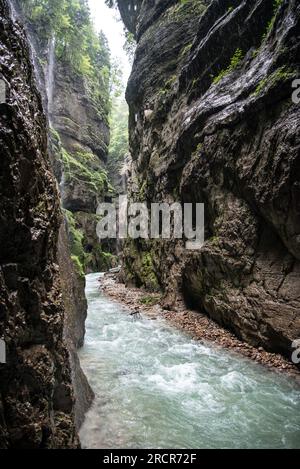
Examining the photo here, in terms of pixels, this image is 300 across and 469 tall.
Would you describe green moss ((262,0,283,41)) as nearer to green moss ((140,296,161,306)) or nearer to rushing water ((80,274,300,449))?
rushing water ((80,274,300,449))

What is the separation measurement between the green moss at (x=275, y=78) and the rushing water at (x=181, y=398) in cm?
619

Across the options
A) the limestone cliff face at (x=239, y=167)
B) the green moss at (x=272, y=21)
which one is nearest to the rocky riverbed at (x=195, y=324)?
the limestone cliff face at (x=239, y=167)

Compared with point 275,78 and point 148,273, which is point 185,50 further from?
point 148,273

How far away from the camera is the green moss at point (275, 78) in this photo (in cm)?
666

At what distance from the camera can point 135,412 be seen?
15.6 feet

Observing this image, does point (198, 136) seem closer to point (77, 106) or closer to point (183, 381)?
point (183, 381)

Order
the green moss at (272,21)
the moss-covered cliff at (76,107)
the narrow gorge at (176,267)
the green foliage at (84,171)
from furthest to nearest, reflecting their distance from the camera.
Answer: the green foliage at (84,171)
the moss-covered cliff at (76,107)
the green moss at (272,21)
the narrow gorge at (176,267)

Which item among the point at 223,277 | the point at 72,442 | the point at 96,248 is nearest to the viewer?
the point at 72,442

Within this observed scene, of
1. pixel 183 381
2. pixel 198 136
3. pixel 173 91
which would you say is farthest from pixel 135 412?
pixel 173 91

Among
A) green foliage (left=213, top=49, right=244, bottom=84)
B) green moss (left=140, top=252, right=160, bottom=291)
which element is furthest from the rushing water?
green foliage (left=213, top=49, right=244, bottom=84)

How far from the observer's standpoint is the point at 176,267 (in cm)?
1158

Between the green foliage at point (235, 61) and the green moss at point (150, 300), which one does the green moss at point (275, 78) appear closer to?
the green foliage at point (235, 61)

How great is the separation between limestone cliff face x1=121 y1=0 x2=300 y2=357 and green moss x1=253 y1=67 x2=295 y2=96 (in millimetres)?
27

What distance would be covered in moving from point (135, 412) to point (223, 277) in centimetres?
476
